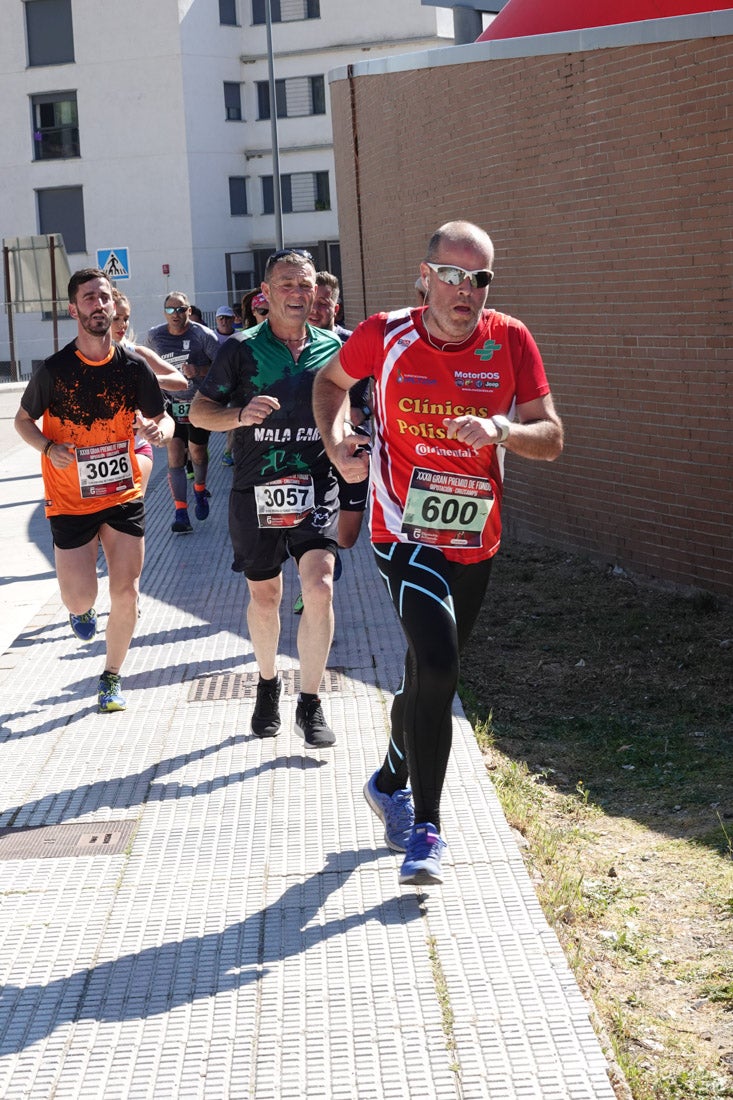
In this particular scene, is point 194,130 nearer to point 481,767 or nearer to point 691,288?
point 691,288

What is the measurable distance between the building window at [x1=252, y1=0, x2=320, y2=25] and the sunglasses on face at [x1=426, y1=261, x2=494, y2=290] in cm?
5176

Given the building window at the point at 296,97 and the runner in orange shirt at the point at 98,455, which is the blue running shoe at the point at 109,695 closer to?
the runner in orange shirt at the point at 98,455

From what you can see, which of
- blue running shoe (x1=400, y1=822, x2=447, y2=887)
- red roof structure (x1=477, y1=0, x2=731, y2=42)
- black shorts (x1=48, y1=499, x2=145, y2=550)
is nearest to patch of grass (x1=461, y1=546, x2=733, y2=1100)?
Result: blue running shoe (x1=400, y1=822, x2=447, y2=887)

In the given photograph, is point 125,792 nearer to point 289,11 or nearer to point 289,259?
point 289,259

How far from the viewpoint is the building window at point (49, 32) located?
167 feet

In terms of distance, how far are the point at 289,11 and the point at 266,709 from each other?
167ft

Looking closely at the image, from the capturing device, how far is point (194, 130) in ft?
166

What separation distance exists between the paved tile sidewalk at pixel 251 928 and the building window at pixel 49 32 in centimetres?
4802

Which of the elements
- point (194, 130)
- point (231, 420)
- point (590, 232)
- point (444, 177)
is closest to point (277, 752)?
point (231, 420)

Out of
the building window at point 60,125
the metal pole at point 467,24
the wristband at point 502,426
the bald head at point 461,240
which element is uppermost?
the building window at point 60,125

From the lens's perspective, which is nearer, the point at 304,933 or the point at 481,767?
the point at 304,933

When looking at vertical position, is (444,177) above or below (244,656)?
above

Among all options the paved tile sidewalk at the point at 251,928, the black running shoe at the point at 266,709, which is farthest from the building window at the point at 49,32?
the black running shoe at the point at 266,709

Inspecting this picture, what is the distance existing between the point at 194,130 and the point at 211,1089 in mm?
49808
